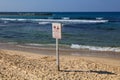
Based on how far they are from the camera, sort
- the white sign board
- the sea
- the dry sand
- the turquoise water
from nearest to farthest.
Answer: the dry sand < the white sign board < the sea < the turquoise water

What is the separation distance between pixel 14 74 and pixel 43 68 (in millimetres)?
1255

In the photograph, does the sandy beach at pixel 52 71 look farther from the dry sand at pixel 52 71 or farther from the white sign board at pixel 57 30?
the white sign board at pixel 57 30

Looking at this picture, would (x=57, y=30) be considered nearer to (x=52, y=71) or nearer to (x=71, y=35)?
(x=52, y=71)

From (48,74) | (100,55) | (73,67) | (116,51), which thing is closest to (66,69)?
(73,67)

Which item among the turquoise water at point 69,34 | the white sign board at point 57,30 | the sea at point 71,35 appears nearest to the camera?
the white sign board at point 57,30

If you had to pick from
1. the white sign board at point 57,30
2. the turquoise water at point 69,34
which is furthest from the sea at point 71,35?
the white sign board at point 57,30

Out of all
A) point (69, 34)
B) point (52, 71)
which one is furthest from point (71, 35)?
point (52, 71)

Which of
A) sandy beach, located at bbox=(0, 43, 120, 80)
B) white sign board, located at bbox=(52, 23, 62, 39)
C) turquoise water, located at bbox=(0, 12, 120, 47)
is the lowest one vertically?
turquoise water, located at bbox=(0, 12, 120, 47)

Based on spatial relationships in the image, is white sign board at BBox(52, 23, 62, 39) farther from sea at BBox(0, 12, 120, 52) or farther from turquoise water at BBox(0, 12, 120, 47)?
turquoise water at BBox(0, 12, 120, 47)

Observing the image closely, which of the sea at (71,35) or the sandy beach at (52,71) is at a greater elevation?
the sandy beach at (52,71)

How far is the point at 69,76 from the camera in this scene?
912cm

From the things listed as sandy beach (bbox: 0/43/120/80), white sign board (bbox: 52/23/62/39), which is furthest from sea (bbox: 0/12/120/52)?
white sign board (bbox: 52/23/62/39)

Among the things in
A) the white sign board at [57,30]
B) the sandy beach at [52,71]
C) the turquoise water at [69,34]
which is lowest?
the turquoise water at [69,34]

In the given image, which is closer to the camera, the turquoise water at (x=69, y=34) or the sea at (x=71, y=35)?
the sea at (x=71, y=35)
